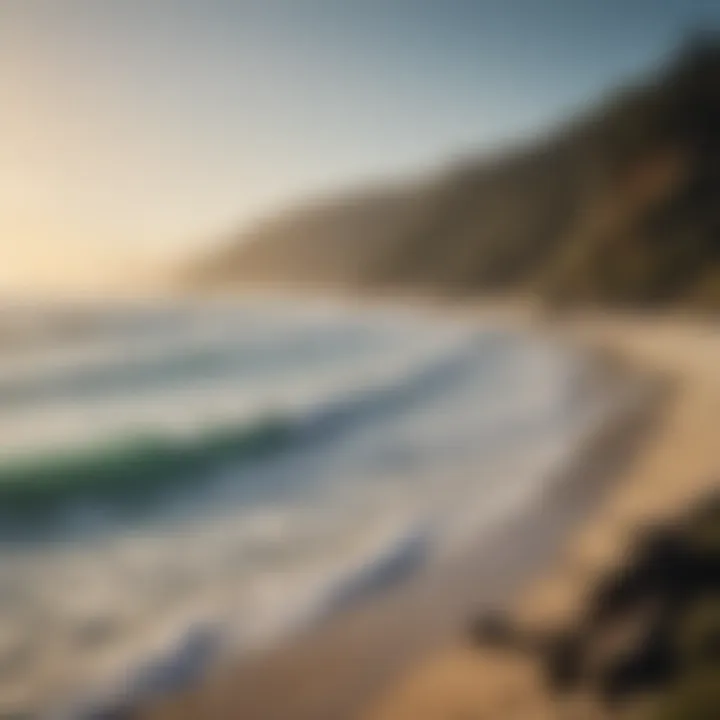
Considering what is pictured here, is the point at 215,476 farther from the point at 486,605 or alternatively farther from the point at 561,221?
the point at 561,221

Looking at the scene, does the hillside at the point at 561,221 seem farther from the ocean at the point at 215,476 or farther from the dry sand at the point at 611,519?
the ocean at the point at 215,476

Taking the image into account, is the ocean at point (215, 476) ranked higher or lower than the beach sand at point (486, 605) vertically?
higher

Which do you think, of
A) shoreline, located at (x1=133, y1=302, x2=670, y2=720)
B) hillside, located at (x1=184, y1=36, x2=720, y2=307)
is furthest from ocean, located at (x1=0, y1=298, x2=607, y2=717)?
hillside, located at (x1=184, y1=36, x2=720, y2=307)

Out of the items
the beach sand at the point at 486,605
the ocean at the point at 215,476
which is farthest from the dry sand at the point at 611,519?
the ocean at the point at 215,476

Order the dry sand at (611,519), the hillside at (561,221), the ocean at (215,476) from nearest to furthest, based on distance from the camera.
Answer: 1. the dry sand at (611,519)
2. the ocean at (215,476)
3. the hillside at (561,221)

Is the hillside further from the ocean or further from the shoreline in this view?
the shoreline

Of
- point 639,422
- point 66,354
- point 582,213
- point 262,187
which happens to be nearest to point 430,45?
point 262,187

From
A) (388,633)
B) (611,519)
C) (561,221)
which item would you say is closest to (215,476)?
(388,633)
